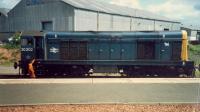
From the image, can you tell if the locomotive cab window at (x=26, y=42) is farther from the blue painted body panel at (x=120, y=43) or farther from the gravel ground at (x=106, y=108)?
the gravel ground at (x=106, y=108)

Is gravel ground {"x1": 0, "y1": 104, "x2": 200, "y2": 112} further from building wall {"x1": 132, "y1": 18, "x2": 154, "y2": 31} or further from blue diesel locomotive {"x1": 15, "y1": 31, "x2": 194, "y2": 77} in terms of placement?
building wall {"x1": 132, "y1": 18, "x2": 154, "y2": 31}

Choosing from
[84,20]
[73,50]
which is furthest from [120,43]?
[84,20]

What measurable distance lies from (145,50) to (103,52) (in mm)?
3031

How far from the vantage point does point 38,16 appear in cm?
5162

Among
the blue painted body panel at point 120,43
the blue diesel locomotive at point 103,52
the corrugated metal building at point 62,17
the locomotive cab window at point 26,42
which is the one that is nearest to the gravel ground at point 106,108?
the blue diesel locomotive at point 103,52

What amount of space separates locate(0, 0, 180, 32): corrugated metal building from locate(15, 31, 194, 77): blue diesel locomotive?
22.0 m

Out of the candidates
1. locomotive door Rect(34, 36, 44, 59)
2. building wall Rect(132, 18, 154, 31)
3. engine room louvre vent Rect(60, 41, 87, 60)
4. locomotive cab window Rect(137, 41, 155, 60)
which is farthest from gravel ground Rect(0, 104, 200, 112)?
building wall Rect(132, 18, 154, 31)

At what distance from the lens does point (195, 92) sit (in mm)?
15734

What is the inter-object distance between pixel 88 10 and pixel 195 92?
116 feet

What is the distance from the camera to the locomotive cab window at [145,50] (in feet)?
80.1

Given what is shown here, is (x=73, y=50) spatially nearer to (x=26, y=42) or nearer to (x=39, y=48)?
(x=39, y=48)

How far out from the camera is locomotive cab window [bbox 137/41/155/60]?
24406 mm

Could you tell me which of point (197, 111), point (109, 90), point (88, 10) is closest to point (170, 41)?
point (109, 90)

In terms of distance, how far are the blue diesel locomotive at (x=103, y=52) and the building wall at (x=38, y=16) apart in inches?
873
